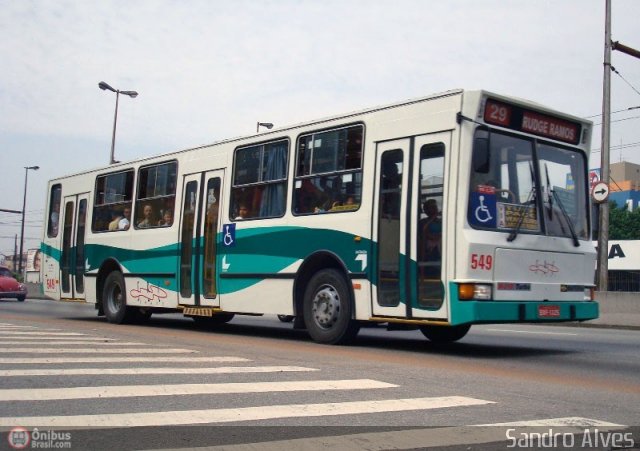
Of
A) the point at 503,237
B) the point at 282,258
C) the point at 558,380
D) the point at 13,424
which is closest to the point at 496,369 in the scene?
the point at 558,380

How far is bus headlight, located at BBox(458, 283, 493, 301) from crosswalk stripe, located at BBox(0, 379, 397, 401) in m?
2.30

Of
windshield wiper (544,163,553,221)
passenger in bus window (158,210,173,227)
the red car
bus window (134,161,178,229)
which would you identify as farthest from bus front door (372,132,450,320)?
the red car

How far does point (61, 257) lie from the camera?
18125mm

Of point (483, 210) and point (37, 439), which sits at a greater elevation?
point (483, 210)

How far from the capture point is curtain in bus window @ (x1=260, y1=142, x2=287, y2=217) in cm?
1206

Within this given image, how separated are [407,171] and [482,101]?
1322 mm

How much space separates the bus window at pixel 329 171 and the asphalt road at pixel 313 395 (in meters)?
2.08

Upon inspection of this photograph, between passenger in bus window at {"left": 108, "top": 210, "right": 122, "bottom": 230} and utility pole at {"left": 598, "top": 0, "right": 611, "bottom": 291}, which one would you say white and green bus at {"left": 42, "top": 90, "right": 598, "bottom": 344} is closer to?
passenger in bus window at {"left": 108, "top": 210, "right": 122, "bottom": 230}

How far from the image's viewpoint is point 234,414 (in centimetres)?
567

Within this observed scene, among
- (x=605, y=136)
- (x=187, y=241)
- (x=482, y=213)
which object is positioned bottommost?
(x=187, y=241)

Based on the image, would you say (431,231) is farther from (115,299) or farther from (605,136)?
(605,136)

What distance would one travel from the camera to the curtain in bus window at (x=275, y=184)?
12058mm

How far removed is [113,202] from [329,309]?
7388 millimetres

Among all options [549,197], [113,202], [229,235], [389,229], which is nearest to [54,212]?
[113,202]
